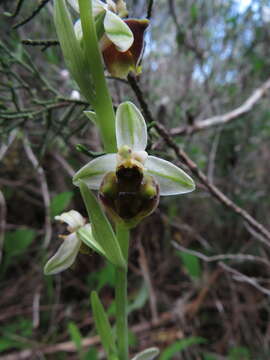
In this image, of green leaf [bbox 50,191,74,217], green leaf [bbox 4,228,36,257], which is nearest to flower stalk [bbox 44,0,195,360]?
green leaf [bbox 50,191,74,217]

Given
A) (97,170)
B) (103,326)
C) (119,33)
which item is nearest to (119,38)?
(119,33)

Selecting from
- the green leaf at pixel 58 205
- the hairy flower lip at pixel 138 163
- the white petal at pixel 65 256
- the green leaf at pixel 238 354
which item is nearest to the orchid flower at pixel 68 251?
the white petal at pixel 65 256

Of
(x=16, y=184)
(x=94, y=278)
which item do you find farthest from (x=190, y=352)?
(x=16, y=184)

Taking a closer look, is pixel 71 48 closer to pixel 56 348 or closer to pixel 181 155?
pixel 181 155

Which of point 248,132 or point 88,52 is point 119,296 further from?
point 248,132

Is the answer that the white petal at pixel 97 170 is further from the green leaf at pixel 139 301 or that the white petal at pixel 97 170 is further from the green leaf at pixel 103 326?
the green leaf at pixel 139 301

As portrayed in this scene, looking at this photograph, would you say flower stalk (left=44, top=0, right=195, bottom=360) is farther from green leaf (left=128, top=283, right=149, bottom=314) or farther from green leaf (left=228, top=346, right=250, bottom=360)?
green leaf (left=228, top=346, right=250, bottom=360)
